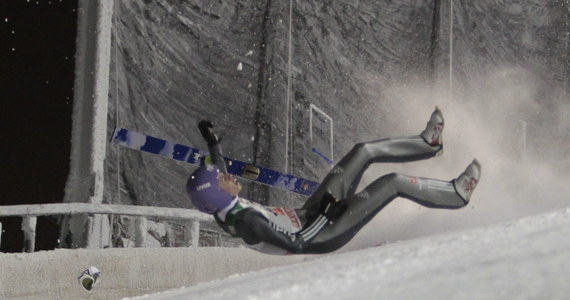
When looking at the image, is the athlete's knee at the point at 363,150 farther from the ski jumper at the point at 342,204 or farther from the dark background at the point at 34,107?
the dark background at the point at 34,107

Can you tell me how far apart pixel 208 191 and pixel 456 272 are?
413 centimetres

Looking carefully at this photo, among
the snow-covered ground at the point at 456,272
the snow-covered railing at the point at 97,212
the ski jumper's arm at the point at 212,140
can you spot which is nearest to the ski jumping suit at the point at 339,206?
the ski jumper's arm at the point at 212,140

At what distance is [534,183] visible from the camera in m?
19.4

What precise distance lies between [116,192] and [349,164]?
298 centimetres

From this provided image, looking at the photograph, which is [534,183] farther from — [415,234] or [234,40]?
[234,40]

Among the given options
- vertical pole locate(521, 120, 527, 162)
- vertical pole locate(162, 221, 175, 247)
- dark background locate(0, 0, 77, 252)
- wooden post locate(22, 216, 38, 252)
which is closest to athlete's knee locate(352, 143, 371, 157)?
vertical pole locate(162, 221, 175, 247)

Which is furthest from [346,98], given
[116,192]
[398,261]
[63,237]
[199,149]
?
[398,261]

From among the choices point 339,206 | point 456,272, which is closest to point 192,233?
point 339,206

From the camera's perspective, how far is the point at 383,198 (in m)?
7.99

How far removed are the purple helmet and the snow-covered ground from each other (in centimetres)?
204

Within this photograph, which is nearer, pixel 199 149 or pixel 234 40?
pixel 199 149

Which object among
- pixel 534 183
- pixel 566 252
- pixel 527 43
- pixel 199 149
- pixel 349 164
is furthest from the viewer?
pixel 527 43

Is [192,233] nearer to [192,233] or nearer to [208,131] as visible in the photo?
[192,233]

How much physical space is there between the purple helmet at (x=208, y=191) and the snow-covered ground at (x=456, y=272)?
2.04 m
